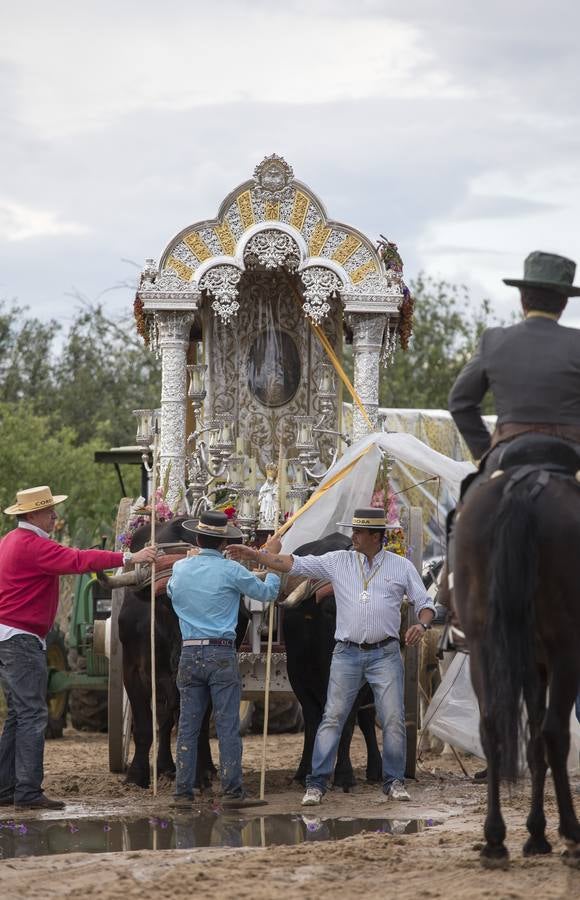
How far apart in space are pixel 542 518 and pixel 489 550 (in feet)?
0.90

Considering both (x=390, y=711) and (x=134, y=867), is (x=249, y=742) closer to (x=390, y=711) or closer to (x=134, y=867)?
(x=390, y=711)

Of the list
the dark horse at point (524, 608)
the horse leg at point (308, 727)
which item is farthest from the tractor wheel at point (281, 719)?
the dark horse at point (524, 608)

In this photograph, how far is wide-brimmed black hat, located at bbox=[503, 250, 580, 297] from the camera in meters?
6.68

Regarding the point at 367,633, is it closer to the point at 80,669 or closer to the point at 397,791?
the point at 397,791

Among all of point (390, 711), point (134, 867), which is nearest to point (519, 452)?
point (134, 867)

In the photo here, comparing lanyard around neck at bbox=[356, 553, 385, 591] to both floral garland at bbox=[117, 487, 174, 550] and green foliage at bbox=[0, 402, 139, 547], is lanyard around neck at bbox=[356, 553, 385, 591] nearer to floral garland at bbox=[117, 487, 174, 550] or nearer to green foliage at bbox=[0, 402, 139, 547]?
floral garland at bbox=[117, 487, 174, 550]

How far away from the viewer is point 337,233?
43.2ft

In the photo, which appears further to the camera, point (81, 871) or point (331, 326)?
point (331, 326)

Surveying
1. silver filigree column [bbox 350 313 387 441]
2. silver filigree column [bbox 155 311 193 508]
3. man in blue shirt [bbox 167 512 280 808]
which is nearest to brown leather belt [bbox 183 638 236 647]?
man in blue shirt [bbox 167 512 280 808]

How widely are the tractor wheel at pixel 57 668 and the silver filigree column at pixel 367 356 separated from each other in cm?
377

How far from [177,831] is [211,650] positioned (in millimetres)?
1427

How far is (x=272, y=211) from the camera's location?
1323 centimetres

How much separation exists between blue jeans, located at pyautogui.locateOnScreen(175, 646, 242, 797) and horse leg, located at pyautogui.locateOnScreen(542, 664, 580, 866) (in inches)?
125

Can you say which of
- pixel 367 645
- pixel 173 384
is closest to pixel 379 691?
pixel 367 645
